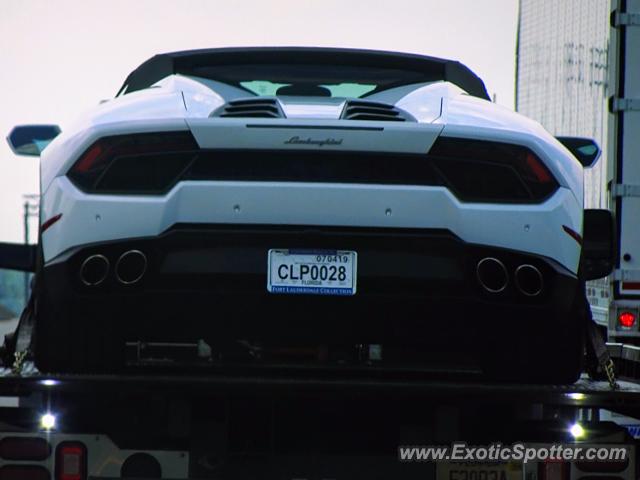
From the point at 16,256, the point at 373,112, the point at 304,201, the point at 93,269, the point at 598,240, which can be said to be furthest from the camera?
the point at 16,256

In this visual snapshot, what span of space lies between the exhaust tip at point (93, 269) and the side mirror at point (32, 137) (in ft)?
4.10

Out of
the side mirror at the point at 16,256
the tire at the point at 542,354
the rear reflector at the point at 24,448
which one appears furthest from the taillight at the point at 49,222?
the tire at the point at 542,354

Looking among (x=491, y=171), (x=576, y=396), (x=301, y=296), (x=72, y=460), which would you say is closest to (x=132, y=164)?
(x=301, y=296)

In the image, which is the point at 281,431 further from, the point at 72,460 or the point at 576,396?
the point at 576,396

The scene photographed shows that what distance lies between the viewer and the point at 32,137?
18.2 feet

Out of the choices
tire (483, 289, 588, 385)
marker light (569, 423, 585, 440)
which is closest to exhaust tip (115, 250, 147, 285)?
tire (483, 289, 588, 385)

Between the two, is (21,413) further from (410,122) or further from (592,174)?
(592,174)

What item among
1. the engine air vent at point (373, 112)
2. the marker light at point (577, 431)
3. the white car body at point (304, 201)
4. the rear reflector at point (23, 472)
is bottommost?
the rear reflector at point (23, 472)

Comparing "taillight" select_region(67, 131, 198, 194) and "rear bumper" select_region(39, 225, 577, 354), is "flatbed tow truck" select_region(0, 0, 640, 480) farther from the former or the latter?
"taillight" select_region(67, 131, 198, 194)

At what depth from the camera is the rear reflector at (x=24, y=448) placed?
450 cm

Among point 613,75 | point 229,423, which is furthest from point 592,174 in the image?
point 229,423

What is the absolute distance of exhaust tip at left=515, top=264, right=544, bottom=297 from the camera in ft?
14.4

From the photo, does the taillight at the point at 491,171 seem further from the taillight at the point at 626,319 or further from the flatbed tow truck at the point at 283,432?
the taillight at the point at 626,319

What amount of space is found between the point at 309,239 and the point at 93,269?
746 millimetres
